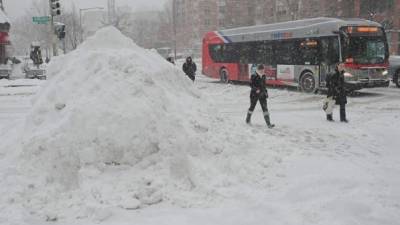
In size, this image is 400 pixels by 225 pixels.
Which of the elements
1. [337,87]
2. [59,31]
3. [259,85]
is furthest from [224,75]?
[259,85]

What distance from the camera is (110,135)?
7500 mm

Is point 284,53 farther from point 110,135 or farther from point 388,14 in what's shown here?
point 388,14

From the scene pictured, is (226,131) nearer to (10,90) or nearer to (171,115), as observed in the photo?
(171,115)

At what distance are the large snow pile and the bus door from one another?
12143 millimetres

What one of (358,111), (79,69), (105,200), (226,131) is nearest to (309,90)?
(358,111)

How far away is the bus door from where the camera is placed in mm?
19656

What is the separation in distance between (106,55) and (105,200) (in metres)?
3.37

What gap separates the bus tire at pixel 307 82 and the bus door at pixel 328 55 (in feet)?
2.20

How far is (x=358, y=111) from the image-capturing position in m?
15.8

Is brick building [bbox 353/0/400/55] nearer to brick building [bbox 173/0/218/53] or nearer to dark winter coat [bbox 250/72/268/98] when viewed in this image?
dark winter coat [bbox 250/72/268/98]

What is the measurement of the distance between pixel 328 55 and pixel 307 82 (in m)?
1.93

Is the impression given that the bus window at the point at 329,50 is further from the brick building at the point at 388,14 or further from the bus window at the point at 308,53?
the brick building at the point at 388,14

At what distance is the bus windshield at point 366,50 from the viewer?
19.4 meters

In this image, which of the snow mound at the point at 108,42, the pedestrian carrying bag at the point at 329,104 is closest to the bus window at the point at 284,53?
the pedestrian carrying bag at the point at 329,104
